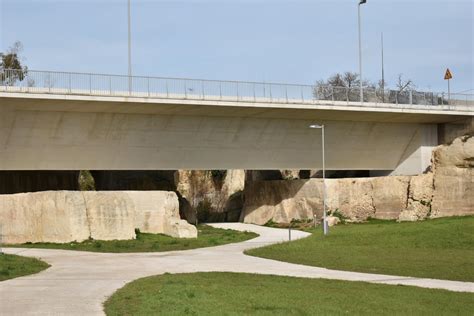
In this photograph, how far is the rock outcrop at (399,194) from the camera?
5462 centimetres

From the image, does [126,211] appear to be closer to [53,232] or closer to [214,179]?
[53,232]

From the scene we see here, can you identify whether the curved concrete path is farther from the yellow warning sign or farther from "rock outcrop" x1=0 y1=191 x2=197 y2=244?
the yellow warning sign

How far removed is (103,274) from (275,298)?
358 inches

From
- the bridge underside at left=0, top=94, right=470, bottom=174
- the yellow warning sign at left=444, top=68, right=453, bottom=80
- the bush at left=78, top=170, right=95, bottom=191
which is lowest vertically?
the bush at left=78, top=170, right=95, bottom=191

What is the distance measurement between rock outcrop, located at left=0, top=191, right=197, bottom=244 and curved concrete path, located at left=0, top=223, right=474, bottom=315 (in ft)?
11.4

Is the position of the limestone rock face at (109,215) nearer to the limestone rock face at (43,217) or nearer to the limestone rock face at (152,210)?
the limestone rock face at (43,217)

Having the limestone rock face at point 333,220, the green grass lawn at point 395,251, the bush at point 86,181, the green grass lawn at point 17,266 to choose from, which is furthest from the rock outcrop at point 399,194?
the green grass lawn at point 17,266

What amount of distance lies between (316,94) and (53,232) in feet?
79.3

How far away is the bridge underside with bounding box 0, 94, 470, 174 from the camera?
45062 millimetres

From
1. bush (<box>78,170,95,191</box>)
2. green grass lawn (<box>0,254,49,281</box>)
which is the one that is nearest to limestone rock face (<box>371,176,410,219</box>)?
green grass lawn (<box>0,254,49,281</box>)

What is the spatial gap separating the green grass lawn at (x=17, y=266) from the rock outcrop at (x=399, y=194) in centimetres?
3116

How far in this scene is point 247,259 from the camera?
31953 mm

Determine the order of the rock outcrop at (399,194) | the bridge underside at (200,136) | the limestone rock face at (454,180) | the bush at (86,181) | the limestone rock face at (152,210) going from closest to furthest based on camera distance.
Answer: the limestone rock face at (152,210) → the bridge underside at (200,136) → the limestone rock face at (454,180) → the rock outcrop at (399,194) → the bush at (86,181)

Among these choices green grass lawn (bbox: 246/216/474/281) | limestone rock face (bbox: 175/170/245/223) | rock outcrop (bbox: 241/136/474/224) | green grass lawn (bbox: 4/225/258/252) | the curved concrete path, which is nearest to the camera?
the curved concrete path
